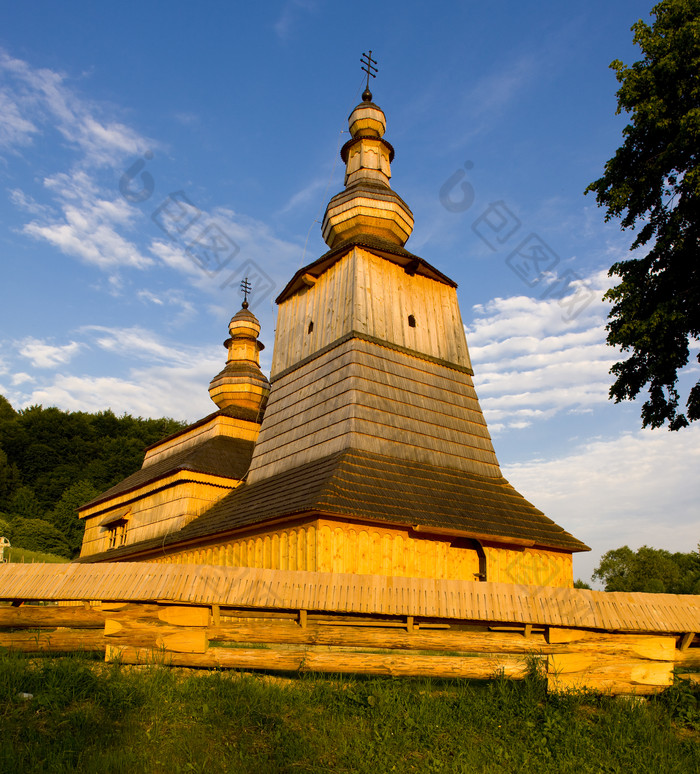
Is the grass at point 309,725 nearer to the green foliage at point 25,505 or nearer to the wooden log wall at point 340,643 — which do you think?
the wooden log wall at point 340,643

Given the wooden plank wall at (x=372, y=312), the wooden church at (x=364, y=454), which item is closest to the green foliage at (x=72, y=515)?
the wooden church at (x=364, y=454)

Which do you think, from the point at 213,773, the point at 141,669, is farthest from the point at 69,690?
the point at 213,773

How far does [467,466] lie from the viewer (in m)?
17.3

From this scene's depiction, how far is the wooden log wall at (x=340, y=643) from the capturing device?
21.4 feet

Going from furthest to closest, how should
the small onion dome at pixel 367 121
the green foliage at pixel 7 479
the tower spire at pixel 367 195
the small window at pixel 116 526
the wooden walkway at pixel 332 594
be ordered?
the green foliage at pixel 7 479
the small window at pixel 116 526
the small onion dome at pixel 367 121
the tower spire at pixel 367 195
the wooden walkway at pixel 332 594

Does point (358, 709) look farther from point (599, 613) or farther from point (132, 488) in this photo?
point (132, 488)

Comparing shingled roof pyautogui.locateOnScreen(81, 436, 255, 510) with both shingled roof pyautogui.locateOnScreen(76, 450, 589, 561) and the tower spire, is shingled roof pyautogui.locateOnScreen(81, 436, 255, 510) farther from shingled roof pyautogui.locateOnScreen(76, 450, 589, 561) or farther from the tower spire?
the tower spire

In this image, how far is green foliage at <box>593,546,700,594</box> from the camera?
45.7 meters

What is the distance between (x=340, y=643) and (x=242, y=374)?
76.1ft

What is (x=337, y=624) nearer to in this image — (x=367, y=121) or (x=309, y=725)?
(x=309, y=725)

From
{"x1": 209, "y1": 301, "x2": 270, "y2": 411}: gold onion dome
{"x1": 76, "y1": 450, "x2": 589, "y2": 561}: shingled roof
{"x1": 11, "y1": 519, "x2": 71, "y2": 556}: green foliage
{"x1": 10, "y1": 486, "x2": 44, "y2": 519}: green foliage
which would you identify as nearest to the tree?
{"x1": 76, "y1": 450, "x2": 589, "y2": 561}: shingled roof

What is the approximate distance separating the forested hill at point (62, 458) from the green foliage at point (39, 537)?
1.72 metres

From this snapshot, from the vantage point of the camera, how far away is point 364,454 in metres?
15.0

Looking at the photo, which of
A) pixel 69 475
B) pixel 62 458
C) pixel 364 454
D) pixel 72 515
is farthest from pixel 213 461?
pixel 62 458
